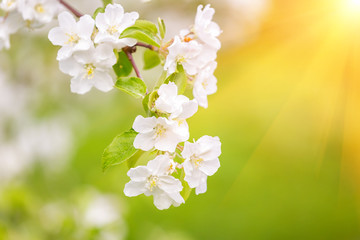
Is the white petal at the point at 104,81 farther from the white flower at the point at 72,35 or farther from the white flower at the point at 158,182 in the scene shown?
the white flower at the point at 158,182

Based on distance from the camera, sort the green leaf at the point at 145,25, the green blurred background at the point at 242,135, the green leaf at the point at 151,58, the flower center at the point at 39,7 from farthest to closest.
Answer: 1. the green blurred background at the point at 242,135
2. the flower center at the point at 39,7
3. the green leaf at the point at 151,58
4. the green leaf at the point at 145,25

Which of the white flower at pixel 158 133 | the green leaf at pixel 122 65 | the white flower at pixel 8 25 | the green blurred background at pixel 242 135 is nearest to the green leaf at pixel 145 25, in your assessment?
the green leaf at pixel 122 65

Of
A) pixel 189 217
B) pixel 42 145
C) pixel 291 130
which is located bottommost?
pixel 42 145

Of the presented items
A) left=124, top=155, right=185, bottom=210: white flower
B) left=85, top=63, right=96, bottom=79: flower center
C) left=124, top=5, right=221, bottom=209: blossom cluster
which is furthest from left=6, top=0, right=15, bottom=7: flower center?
left=124, top=155, right=185, bottom=210: white flower

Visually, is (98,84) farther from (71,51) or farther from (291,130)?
(291,130)

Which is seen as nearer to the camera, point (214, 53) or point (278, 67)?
point (214, 53)

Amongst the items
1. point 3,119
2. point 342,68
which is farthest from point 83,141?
point 342,68

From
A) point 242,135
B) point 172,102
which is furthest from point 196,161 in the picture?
point 242,135
